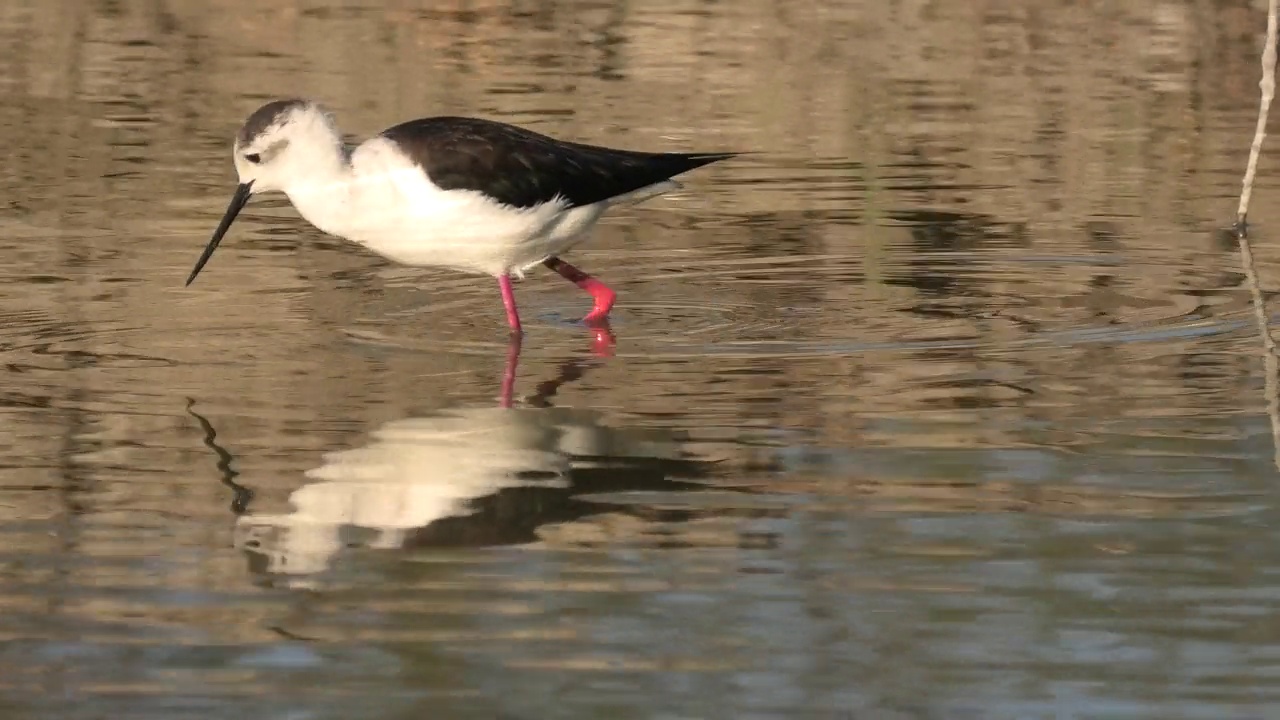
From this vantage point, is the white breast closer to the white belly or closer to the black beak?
the white belly

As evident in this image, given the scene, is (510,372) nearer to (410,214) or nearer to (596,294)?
(410,214)

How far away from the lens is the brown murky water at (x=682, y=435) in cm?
542

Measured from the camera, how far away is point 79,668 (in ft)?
17.7

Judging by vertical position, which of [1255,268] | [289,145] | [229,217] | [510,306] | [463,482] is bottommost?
[463,482]

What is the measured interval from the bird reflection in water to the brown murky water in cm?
2

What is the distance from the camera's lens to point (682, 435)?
7598 mm

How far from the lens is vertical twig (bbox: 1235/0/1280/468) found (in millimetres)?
7938

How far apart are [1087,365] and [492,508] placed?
2.88 meters

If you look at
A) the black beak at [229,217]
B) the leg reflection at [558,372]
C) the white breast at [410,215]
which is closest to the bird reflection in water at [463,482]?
the leg reflection at [558,372]

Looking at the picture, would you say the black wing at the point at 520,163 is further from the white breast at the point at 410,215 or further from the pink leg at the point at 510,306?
the pink leg at the point at 510,306

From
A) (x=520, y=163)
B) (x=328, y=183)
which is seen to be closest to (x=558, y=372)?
(x=520, y=163)

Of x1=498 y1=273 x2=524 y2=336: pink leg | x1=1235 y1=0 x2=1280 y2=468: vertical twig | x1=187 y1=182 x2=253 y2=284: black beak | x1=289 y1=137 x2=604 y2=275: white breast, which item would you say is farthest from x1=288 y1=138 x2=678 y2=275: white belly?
x1=1235 y1=0 x2=1280 y2=468: vertical twig

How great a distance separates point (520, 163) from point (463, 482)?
275cm

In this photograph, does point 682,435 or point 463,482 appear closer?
point 463,482
